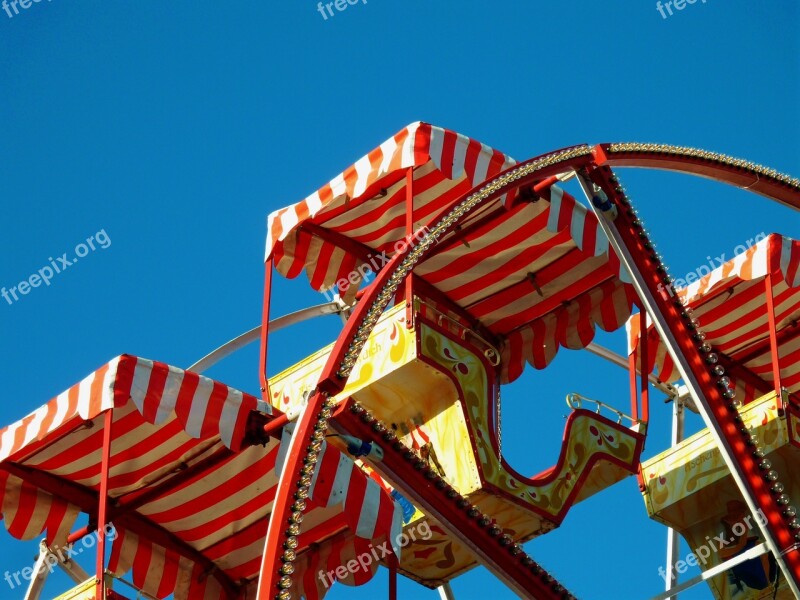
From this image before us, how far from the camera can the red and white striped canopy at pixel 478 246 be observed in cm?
1537

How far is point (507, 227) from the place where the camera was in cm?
1608

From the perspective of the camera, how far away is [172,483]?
48.1 feet

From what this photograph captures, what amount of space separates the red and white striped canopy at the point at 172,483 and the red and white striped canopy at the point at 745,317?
515 centimetres

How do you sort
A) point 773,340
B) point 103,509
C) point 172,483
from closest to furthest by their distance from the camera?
point 103,509 < point 172,483 < point 773,340

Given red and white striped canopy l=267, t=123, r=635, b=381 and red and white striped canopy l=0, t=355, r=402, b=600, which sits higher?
red and white striped canopy l=267, t=123, r=635, b=381

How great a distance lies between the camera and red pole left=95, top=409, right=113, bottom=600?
12.5m

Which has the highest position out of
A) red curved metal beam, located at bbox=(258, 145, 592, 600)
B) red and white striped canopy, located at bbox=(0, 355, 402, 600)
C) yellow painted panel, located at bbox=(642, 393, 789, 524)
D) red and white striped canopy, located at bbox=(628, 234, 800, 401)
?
red and white striped canopy, located at bbox=(628, 234, 800, 401)

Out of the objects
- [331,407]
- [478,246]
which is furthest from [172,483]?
[331,407]

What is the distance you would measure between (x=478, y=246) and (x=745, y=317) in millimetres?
3958

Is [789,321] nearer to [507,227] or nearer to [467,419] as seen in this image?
[507,227]

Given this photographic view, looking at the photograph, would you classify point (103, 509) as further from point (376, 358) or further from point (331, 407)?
point (331, 407)

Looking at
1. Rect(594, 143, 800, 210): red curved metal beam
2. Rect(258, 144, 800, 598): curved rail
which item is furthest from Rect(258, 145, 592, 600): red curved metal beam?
Rect(594, 143, 800, 210): red curved metal beam

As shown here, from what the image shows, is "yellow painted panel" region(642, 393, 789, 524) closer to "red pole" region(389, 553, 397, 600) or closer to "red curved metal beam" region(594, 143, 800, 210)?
"red curved metal beam" region(594, 143, 800, 210)

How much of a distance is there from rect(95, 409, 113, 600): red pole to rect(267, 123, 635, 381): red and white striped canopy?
313 cm
